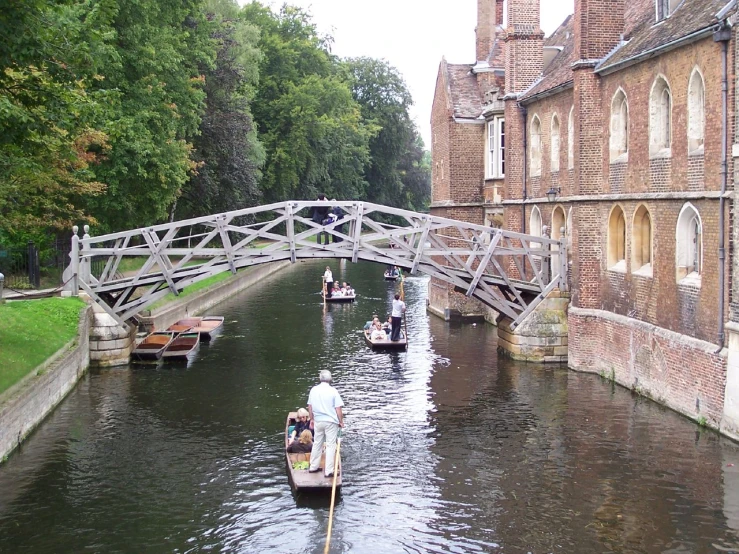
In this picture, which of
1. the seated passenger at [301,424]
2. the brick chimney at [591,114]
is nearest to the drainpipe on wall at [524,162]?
the brick chimney at [591,114]

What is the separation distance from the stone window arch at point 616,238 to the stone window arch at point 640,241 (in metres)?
1.00

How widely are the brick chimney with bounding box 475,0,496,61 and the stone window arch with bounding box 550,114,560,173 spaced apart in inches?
358

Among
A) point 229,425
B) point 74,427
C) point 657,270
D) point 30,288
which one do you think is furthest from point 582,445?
point 30,288

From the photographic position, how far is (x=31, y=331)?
20.6 m

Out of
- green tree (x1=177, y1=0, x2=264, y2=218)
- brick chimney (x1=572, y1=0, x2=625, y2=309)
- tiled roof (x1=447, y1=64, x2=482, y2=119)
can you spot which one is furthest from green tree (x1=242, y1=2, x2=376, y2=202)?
brick chimney (x1=572, y1=0, x2=625, y2=309)

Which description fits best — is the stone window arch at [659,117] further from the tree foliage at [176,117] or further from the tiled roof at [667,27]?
the tree foliage at [176,117]

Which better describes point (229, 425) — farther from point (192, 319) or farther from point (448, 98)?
point (448, 98)

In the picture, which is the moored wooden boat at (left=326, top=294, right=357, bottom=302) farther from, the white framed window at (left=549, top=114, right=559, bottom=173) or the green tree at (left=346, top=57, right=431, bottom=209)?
the green tree at (left=346, top=57, right=431, bottom=209)

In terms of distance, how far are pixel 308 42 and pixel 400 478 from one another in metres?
51.8

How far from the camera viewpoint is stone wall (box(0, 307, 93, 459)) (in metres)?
15.4

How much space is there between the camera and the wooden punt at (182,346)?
24672mm

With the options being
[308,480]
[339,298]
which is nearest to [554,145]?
[339,298]

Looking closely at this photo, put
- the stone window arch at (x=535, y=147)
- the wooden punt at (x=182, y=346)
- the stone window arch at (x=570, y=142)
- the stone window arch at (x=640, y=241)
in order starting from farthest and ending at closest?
the stone window arch at (x=535, y=147) → the wooden punt at (x=182, y=346) → the stone window arch at (x=570, y=142) → the stone window arch at (x=640, y=241)

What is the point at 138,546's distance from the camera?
11891mm
